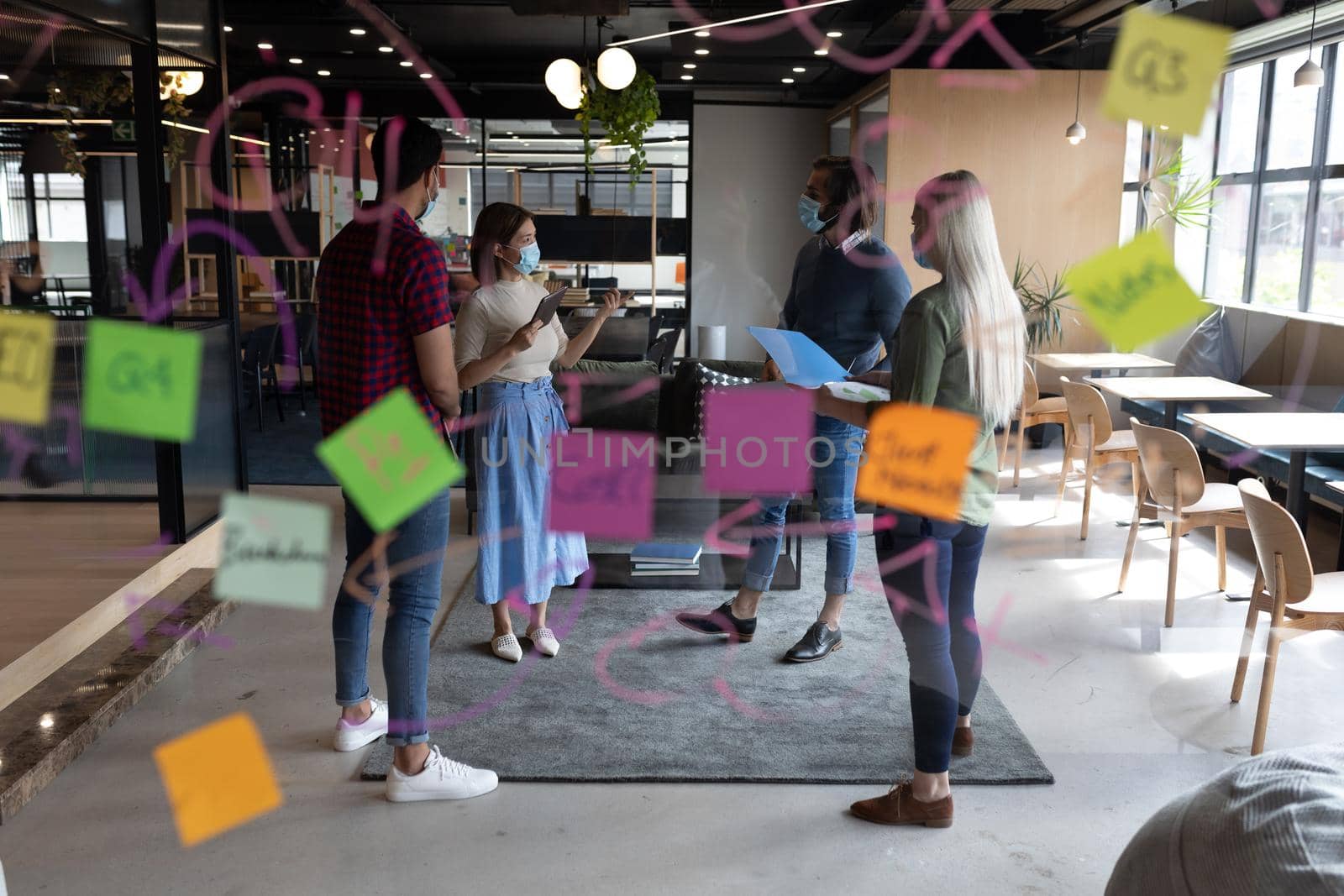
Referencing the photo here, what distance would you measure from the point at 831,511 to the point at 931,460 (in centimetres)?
103

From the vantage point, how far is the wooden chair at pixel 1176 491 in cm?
370

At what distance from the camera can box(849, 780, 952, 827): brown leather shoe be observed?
7.90ft

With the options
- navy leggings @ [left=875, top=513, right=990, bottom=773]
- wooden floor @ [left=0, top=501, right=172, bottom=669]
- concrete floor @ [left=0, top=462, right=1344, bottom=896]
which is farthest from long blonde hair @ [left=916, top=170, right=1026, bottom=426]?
wooden floor @ [left=0, top=501, right=172, bottom=669]

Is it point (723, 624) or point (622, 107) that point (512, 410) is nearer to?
point (723, 624)

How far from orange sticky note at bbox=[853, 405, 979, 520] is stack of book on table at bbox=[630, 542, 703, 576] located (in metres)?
1.95

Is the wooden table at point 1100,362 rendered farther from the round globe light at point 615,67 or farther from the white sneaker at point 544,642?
the white sneaker at point 544,642

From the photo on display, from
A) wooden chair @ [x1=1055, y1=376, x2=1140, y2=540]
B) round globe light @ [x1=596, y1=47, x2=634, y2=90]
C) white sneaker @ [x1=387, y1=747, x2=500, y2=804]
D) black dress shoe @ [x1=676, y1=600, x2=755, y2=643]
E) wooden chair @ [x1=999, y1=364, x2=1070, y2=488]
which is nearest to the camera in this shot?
white sneaker @ [x1=387, y1=747, x2=500, y2=804]

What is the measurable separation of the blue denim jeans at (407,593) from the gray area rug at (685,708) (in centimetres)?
28

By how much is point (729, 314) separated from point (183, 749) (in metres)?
8.50

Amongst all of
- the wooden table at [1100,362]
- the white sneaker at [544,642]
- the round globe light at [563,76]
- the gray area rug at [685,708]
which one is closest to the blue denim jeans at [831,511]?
the gray area rug at [685,708]

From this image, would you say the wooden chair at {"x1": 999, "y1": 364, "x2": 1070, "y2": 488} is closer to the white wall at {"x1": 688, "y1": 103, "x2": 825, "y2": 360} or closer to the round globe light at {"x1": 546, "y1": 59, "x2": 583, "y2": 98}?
the round globe light at {"x1": 546, "y1": 59, "x2": 583, "y2": 98}

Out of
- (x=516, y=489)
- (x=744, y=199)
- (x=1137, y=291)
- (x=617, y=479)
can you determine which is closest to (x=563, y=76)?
(x=617, y=479)

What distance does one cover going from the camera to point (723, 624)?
A: 365 centimetres

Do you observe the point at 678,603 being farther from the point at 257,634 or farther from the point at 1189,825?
the point at 1189,825
